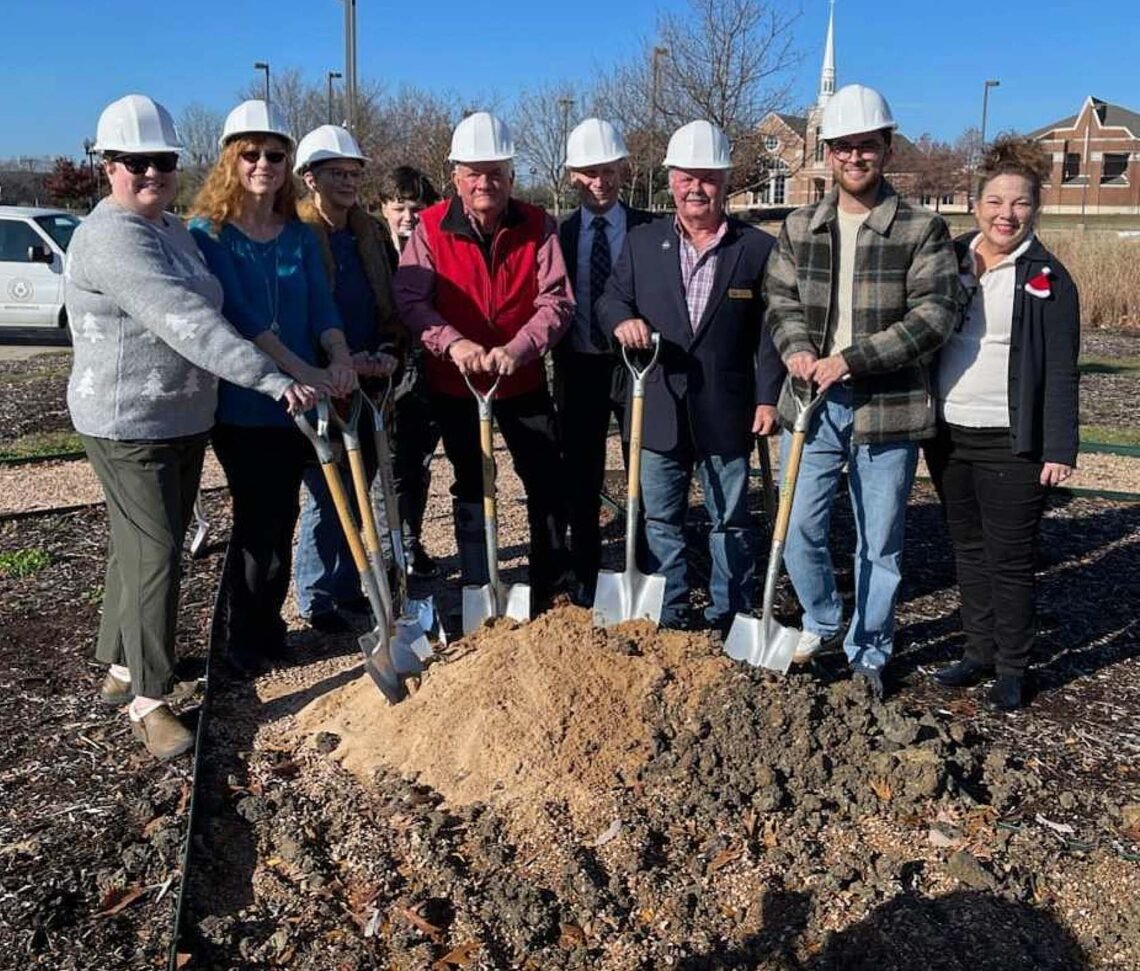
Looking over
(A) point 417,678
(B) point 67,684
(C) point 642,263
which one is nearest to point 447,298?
Answer: (C) point 642,263

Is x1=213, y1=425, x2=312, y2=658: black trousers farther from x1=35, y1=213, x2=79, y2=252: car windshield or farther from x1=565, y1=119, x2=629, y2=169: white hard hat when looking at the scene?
x1=35, y1=213, x2=79, y2=252: car windshield

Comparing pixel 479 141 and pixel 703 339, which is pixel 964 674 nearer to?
pixel 703 339

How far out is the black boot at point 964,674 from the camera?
4.45 m

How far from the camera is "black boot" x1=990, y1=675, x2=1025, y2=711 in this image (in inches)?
168

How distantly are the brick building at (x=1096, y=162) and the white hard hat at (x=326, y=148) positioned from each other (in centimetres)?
6243

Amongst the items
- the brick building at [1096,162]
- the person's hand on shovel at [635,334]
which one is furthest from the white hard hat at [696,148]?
the brick building at [1096,162]

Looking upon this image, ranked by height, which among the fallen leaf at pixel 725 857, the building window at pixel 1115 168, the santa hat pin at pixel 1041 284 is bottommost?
the fallen leaf at pixel 725 857

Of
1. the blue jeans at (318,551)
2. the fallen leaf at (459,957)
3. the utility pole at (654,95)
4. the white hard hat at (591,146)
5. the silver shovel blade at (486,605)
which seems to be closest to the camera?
the fallen leaf at (459,957)

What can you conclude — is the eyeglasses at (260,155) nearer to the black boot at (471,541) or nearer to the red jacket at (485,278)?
the red jacket at (485,278)

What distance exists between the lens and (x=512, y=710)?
375 centimetres

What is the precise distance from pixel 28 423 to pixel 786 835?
844 centimetres

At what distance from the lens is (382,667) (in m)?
3.97

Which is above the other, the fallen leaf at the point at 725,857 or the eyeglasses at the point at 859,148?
the eyeglasses at the point at 859,148

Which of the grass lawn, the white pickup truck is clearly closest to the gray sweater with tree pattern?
the grass lawn
